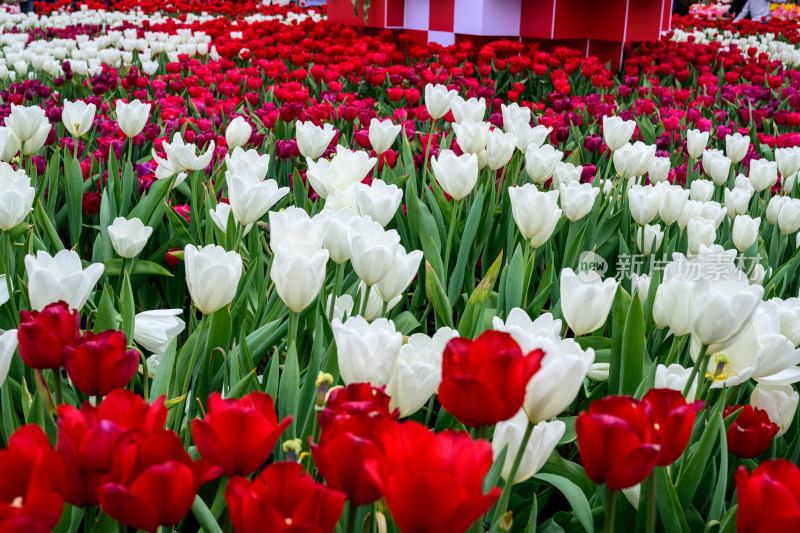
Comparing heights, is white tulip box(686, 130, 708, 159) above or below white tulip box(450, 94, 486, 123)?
below

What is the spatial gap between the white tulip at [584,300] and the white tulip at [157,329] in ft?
1.95

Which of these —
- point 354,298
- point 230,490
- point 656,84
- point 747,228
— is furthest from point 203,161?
point 656,84

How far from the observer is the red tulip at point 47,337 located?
2.55 feet

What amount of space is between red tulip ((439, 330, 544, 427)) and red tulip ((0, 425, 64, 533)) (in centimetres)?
31

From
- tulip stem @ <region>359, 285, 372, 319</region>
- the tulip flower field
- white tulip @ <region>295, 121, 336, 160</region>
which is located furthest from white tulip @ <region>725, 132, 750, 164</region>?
tulip stem @ <region>359, 285, 372, 319</region>

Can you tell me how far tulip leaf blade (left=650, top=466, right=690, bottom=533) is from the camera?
0.90 metres

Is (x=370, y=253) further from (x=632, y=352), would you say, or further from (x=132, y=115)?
(x=132, y=115)

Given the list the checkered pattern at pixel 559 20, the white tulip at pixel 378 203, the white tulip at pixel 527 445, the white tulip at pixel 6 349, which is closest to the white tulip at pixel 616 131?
the white tulip at pixel 378 203

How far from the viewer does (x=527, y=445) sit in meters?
0.81

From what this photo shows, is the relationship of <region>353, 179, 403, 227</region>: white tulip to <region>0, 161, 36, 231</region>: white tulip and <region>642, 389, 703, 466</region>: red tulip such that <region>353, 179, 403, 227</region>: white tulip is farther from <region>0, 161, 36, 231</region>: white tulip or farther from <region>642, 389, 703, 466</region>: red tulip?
<region>642, 389, 703, 466</region>: red tulip

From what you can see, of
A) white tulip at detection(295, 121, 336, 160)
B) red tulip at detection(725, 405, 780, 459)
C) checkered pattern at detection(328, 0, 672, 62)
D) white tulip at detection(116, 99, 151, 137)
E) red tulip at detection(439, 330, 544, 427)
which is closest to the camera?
red tulip at detection(439, 330, 544, 427)

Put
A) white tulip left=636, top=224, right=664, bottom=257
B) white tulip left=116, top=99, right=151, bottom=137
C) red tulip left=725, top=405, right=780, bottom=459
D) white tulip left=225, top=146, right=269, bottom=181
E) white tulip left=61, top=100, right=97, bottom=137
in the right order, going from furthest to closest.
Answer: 1. white tulip left=61, top=100, right=97, bottom=137
2. white tulip left=116, top=99, right=151, bottom=137
3. white tulip left=636, top=224, right=664, bottom=257
4. white tulip left=225, top=146, right=269, bottom=181
5. red tulip left=725, top=405, right=780, bottom=459

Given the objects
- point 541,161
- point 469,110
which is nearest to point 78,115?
point 469,110

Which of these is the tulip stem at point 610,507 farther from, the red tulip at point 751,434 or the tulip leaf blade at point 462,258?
the tulip leaf blade at point 462,258
